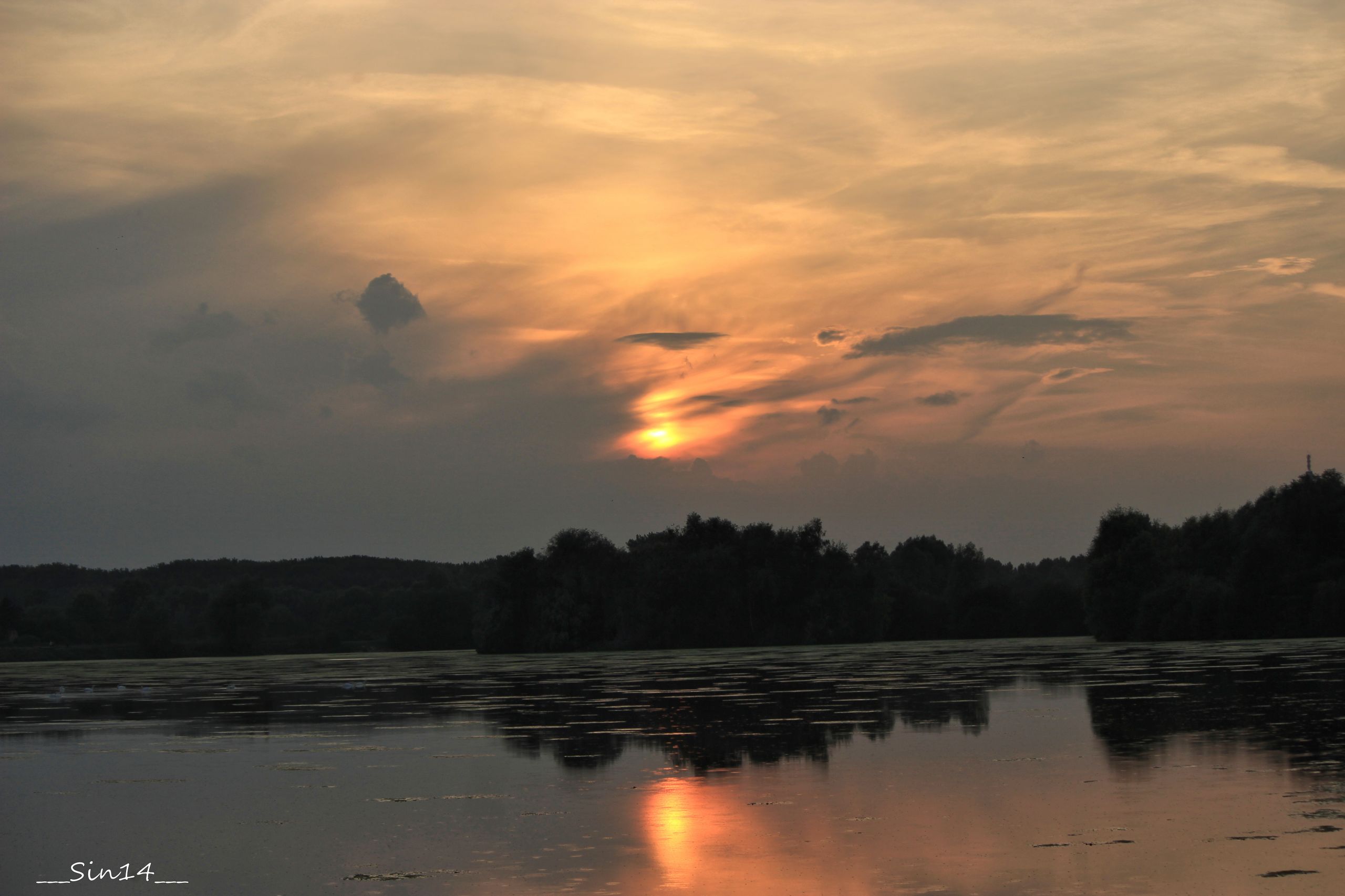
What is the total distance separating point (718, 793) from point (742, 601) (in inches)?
4130

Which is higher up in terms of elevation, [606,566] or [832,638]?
[606,566]

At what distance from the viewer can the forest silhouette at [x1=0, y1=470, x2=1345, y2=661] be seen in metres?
86.3

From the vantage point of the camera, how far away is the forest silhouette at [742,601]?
86312 millimetres

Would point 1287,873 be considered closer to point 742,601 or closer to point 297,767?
point 297,767

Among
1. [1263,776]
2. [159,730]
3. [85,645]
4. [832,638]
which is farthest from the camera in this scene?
[85,645]

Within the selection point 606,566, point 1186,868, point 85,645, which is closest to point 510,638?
point 606,566

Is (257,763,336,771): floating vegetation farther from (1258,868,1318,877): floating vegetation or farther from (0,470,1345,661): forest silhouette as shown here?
(0,470,1345,661): forest silhouette

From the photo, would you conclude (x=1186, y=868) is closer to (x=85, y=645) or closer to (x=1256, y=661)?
(x=1256, y=661)

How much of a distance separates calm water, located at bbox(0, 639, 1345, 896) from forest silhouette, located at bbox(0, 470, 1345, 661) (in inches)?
2039

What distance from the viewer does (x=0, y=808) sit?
17984 mm

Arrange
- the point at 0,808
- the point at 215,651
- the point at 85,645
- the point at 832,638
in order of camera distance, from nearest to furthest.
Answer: the point at 0,808 < the point at 832,638 < the point at 215,651 < the point at 85,645

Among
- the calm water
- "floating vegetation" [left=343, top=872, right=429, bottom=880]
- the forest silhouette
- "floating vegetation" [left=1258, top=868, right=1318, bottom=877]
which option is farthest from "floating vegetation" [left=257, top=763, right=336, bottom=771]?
the forest silhouette

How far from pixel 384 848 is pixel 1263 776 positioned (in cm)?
1125

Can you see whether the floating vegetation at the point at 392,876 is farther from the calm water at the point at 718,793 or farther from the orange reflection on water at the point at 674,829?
the orange reflection on water at the point at 674,829
